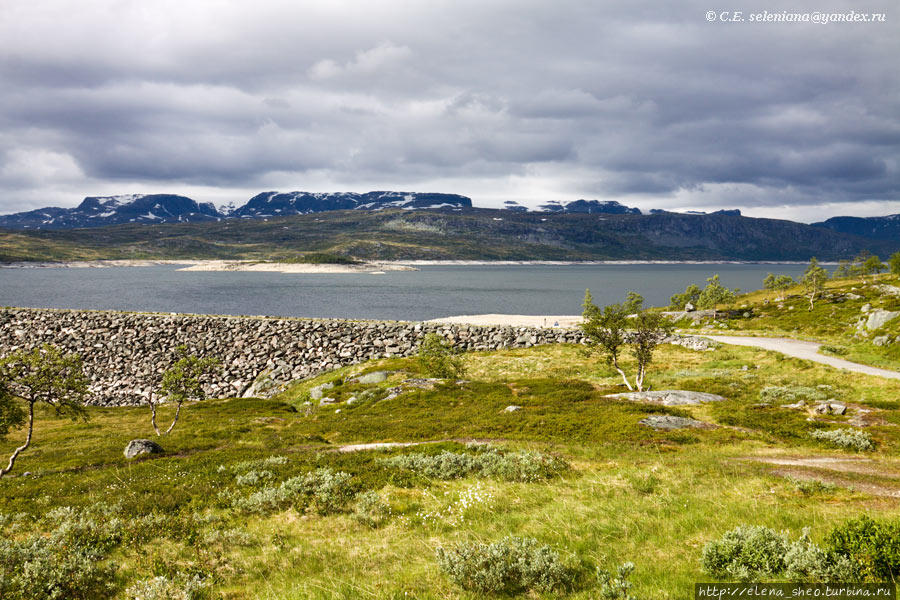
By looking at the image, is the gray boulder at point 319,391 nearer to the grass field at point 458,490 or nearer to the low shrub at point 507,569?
the grass field at point 458,490

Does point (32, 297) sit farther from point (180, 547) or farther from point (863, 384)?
point (863, 384)

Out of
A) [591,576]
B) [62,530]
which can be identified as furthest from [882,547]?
[62,530]

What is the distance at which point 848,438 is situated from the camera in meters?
21.0

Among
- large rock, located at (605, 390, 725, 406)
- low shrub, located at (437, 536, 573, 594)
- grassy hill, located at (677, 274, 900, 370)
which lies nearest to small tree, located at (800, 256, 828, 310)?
grassy hill, located at (677, 274, 900, 370)

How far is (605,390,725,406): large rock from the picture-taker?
3150 centimetres

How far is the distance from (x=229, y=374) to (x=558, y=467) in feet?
182

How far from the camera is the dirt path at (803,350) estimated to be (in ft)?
134

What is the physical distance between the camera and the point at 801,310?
3428 inches

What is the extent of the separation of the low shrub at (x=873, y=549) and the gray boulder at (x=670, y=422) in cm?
1782

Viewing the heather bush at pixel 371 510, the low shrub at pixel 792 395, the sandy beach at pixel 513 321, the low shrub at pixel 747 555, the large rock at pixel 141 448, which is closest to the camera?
the low shrub at pixel 747 555

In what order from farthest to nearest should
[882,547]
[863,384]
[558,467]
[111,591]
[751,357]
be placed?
1. [751,357]
2. [863,384]
3. [558,467]
4. [111,591]
5. [882,547]

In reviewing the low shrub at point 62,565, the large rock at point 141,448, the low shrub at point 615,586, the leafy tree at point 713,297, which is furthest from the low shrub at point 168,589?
the leafy tree at point 713,297

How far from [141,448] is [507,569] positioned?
24474 mm

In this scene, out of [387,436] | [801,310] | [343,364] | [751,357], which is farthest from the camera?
[801,310]
